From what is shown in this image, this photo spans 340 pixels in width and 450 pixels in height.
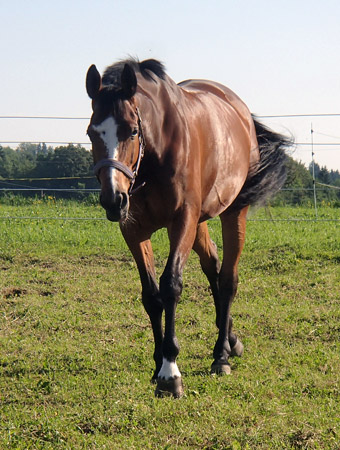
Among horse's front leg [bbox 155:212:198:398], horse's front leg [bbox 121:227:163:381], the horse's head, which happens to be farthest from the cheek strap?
horse's front leg [bbox 121:227:163:381]

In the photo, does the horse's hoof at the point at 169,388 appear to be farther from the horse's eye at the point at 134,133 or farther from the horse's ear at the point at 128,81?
the horse's ear at the point at 128,81

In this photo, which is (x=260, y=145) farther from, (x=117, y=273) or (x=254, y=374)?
(x=117, y=273)

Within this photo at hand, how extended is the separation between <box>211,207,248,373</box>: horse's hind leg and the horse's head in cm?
173

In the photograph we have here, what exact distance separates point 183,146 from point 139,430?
184cm

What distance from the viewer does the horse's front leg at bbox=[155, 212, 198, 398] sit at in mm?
4035

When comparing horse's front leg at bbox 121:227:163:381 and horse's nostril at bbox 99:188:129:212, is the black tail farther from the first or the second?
horse's nostril at bbox 99:188:129:212

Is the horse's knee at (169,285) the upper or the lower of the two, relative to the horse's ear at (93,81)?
lower

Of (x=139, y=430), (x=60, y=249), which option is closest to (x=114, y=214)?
(x=139, y=430)

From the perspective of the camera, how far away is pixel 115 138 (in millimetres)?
3695

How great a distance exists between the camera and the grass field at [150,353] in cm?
353

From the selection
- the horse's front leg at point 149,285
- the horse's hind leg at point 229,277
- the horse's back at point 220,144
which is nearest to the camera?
the horse's front leg at point 149,285

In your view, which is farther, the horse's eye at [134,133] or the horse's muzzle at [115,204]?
the horse's eye at [134,133]

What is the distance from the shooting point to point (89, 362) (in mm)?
4957

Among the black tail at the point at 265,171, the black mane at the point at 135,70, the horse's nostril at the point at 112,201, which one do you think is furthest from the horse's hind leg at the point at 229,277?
the horse's nostril at the point at 112,201
